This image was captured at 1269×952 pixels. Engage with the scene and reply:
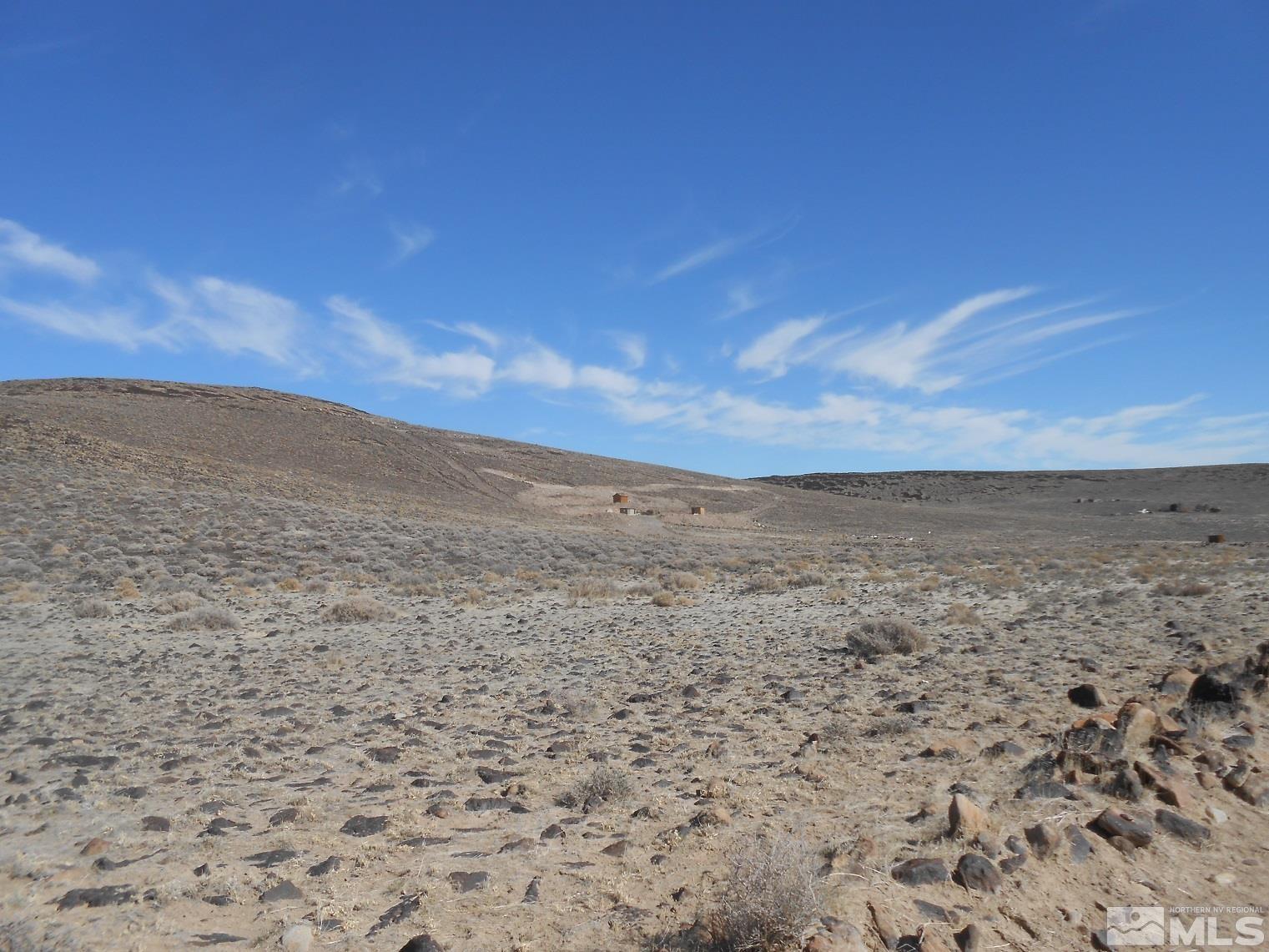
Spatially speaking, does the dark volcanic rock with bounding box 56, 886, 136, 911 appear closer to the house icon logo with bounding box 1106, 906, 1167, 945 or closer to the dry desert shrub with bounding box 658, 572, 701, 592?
the house icon logo with bounding box 1106, 906, 1167, 945

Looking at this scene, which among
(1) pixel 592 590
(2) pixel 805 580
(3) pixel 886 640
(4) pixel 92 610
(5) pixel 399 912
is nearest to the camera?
(5) pixel 399 912

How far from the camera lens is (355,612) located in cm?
1453

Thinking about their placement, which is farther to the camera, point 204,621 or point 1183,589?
point 1183,589

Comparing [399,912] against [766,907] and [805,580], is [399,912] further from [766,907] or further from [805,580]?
[805,580]

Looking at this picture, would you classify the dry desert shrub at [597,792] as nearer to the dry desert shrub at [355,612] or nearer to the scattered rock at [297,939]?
the scattered rock at [297,939]

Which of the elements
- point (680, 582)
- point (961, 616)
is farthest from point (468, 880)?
point (680, 582)

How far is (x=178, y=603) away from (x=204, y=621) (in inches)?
74.2

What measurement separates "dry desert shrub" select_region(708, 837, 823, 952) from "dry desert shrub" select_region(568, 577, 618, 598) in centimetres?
1463

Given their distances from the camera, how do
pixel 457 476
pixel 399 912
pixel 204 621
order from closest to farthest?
pixel 399 912, pixel 204 621, pixel 457 476

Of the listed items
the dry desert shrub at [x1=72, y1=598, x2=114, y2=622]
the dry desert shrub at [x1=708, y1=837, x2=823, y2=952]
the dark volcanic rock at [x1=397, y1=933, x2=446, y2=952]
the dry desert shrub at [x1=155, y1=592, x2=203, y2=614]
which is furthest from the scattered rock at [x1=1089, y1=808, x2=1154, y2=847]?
the dry desert shrub at [x1=72, y1=598, x2=114, y2=622]

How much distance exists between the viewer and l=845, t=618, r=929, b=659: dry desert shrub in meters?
10.7

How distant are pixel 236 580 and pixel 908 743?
16345 mm

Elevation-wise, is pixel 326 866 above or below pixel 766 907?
below

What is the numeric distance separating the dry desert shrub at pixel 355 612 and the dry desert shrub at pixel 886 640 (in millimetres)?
8662
